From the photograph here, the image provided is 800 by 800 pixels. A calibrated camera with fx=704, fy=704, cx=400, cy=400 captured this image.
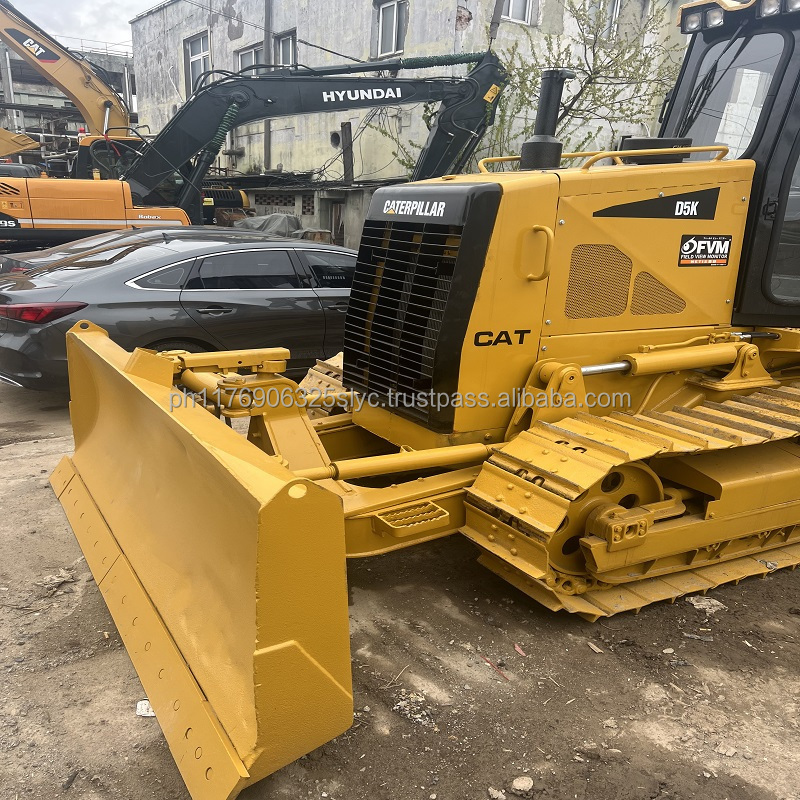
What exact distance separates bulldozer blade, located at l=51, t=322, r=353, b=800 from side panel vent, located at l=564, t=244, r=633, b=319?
2.02 metres

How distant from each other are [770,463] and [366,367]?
7.76ft

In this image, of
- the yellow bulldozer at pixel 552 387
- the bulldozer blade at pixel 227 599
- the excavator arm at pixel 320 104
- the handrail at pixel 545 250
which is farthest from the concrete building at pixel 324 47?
the bulldozer blade at pixel 227 599

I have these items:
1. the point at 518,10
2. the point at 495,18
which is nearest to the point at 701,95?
the point at 495,18

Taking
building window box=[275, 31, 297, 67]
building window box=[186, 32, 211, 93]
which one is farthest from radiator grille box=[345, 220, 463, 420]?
building window box=[186, 32, 211, 93]

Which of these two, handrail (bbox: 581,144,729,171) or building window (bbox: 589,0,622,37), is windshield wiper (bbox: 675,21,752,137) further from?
building window (bbox: 589,0,622,37)

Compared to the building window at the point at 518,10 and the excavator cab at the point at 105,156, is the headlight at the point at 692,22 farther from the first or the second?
the building window at the point at 518,10

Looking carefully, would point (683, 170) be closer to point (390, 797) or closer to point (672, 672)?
point (672, 672)

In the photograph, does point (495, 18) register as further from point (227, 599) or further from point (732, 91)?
point (227, 599)

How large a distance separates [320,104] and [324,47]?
22.9 ft

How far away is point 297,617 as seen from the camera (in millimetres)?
2184

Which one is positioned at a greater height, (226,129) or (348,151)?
(348,151)

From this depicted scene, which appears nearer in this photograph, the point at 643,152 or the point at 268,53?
the point at 643,152

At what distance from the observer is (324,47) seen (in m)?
16.5

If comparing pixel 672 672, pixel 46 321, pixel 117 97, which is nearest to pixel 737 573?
pixel 672 672
